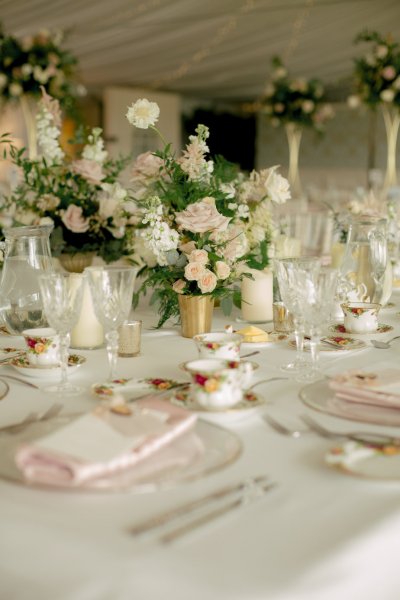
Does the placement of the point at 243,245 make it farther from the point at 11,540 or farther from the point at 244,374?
the point at 11,540

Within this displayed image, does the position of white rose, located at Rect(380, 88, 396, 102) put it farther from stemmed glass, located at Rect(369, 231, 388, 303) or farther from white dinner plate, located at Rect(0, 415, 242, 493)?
white dinner plate, located at Rect(0, 415, 242, 493)

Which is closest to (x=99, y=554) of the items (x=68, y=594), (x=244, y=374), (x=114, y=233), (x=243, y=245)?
(x=68, y=594)

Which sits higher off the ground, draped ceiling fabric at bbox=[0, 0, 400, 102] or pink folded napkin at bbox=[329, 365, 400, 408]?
draped ceiling fabric at bbox=[0, 0, 400, 102]

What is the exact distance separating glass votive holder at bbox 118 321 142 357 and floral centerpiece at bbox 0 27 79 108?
3.54 metres

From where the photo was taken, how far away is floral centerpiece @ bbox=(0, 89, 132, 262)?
8.27 ft

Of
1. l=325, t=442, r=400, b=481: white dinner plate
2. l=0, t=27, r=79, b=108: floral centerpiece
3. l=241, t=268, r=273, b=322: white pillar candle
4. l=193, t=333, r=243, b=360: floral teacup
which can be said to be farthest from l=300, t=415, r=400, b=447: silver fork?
l=0, t=27, r=79, b=108: floral centerpiece

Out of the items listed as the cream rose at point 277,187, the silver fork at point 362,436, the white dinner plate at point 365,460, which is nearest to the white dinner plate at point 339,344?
the cream rose at point 277,187

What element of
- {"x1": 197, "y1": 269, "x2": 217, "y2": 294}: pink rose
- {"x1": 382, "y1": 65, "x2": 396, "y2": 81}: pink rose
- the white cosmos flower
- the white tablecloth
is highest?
{"x1": 382, "y1": 65, "x2": 396, "y2": 81}: pink rose

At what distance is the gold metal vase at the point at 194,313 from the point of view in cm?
191

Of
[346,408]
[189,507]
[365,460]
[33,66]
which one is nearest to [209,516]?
[189,507]

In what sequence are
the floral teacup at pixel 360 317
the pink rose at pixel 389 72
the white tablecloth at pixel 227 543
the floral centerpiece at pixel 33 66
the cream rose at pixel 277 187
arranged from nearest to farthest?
the white tablecloth at pixel 227 543 < the floral teacup at pixel 360 317 < the cream rose at pixel 277 187 < the floral centerpiece at pixel 33 66 < the pink rose at pixel 389 72

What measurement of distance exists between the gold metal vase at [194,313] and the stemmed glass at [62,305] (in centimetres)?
49

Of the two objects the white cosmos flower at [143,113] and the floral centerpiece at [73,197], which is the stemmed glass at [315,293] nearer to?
the white cosmos flower at [143,113]

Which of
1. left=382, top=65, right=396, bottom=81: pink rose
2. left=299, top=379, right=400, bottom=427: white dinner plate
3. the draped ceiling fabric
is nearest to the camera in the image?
left=299, top=379, right=400, bottom=427: white dinner plate
